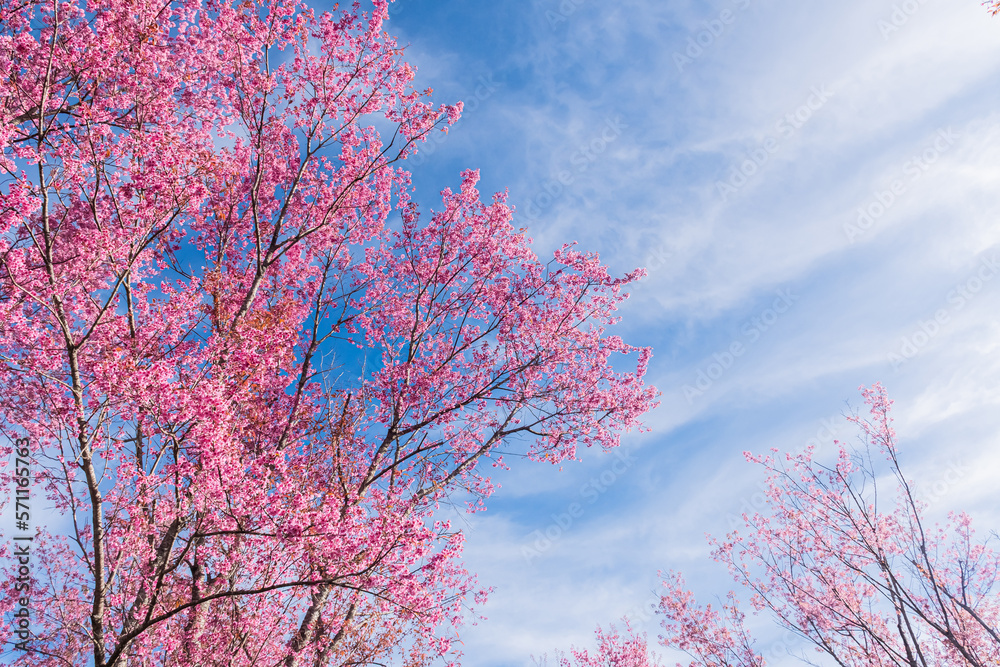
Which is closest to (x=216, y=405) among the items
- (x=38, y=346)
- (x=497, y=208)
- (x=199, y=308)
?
(x=199, y=308)

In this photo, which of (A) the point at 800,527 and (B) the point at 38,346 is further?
(A) the point at 800,527

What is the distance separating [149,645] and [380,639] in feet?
12.5

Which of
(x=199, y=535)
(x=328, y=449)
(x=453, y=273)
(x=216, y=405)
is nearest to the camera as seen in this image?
(x=199, y=535)

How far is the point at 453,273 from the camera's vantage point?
1295 cm

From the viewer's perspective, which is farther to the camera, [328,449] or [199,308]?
[328,449]

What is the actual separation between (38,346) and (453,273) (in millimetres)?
7929

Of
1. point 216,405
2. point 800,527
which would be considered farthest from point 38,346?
point 800,527

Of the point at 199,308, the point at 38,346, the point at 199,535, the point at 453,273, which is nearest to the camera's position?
the point at 199,535

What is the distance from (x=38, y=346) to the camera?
8867mm

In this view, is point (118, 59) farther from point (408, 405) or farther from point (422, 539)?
point (422, 539)

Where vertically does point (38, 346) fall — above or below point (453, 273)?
below

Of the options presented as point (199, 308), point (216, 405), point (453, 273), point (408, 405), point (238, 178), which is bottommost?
point (216, 405)

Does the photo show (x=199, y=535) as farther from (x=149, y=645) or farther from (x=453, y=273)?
(x=453, y=273)

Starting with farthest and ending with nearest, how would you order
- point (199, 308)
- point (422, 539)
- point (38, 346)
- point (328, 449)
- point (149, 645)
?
point (328, 449)
point (199, 308)
point (38, 346)
point (149, 645)
point (422, 539)
